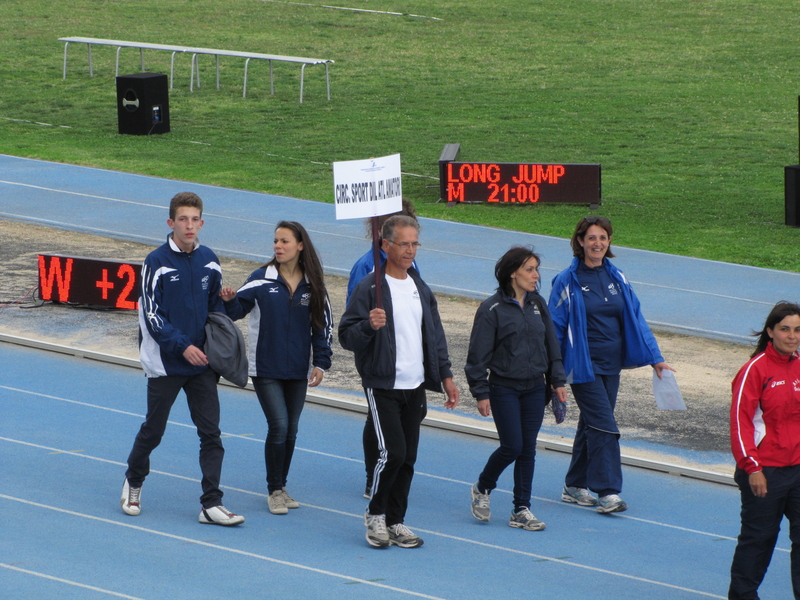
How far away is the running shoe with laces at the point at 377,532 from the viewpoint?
6502 millimetres

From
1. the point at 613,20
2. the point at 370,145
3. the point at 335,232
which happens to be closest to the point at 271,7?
the point at 613,20

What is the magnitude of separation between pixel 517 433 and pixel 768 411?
1641mm

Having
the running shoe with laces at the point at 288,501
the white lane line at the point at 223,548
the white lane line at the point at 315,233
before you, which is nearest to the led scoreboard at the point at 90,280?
the white lane line at the point at 315,233

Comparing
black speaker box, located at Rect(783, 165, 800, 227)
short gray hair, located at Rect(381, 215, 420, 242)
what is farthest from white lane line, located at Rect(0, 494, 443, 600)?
black speaker box, located at Rect(783, 165, 800, 227)

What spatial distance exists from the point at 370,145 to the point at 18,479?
57.1 ft

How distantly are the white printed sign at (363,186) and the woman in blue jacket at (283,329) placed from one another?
0.52 meters

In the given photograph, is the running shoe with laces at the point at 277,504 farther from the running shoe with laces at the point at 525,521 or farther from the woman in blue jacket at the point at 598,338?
the woman in blue jacket at the point at 598,338

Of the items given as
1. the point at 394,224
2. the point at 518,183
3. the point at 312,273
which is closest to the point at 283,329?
the point at 312,273

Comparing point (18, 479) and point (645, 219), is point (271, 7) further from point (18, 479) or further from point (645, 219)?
point (18, 479)

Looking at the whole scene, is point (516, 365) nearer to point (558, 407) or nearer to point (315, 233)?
point (558, 407)

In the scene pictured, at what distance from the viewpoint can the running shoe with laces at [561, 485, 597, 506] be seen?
745 cm

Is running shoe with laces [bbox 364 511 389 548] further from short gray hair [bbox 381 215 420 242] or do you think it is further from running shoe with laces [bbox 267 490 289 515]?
short gray hair [bbox 381 215 420 242]

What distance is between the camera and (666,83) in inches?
1278

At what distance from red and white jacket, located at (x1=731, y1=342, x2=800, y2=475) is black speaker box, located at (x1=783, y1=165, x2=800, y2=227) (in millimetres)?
12776
